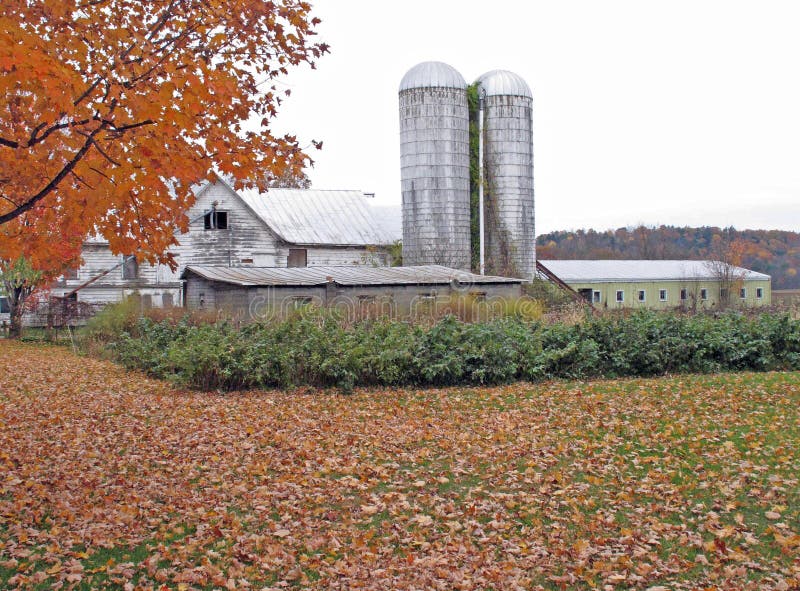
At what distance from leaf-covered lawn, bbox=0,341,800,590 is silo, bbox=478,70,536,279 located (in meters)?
20.7

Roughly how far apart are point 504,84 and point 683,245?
2623 inches

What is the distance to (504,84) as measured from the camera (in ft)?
112

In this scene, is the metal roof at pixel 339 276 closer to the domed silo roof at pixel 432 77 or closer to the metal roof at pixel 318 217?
the domed silo roof at pixel 432 77

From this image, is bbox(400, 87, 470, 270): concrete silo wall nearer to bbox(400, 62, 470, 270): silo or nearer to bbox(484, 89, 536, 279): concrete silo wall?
bbox(400, 62, 470, 270): silo

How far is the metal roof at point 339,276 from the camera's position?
2683 centimetres

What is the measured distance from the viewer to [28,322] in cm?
3891

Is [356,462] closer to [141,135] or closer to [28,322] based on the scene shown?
[141,135]

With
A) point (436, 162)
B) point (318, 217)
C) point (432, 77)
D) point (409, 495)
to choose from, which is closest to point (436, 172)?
point (436, 162)

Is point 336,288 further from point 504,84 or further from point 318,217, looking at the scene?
point 318,217

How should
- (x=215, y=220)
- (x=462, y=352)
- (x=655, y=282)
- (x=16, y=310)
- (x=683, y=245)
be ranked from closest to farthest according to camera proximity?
(x=462, y=352) < (x=16, y=310) < (x=215, y=220) < (x=655, y=282) < (x=683, y=245)

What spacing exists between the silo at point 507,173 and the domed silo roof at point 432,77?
5.63 feet

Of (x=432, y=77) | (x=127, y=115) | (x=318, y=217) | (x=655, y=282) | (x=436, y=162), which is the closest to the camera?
(x=127, y=115)

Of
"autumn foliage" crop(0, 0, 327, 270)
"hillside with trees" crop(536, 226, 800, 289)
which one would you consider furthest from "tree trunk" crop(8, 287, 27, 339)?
"hillside with trees" crop(536, 226, 800, 289)

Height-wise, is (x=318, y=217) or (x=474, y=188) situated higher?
(x=474, y=188)
